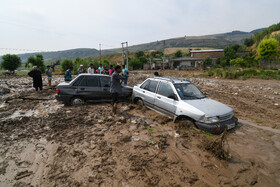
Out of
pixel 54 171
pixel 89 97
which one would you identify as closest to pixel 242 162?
pixel 54 171

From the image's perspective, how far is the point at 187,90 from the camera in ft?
16.8

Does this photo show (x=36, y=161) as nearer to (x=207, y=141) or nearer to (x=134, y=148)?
(x=134, y=148)

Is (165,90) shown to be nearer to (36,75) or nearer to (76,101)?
(76,101)

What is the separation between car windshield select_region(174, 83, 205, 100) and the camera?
4852mm

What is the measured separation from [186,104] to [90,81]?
434cm

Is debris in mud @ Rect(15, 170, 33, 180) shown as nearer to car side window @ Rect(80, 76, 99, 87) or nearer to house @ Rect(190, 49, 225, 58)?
car side window @ Rect(80, 76, 99, 87)

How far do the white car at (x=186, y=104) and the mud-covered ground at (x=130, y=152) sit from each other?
323 mm

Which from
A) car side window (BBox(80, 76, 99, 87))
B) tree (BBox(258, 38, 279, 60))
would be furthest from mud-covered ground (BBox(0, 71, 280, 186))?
tree (BBox(258, 38, 279, 60))

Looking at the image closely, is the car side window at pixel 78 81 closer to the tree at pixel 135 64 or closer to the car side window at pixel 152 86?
the car side window at pixel 152 86

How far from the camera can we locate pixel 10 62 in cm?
4016

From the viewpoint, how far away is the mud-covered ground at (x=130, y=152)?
8.65 feet

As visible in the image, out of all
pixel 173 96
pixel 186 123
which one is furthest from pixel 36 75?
pixel 186 123

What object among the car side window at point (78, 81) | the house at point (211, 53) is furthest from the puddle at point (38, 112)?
the house at point (211, 53)

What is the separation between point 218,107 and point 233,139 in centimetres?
96
